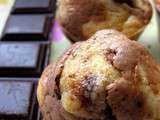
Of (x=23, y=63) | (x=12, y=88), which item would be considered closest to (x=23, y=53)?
(x=23, y=63)

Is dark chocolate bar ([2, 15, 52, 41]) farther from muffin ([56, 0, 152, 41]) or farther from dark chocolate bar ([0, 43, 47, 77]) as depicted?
muffin ([56, 0, 152, 41])

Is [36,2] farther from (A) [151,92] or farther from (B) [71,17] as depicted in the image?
(A) [151,92]

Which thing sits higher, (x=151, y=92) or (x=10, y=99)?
(x=151, y=92)

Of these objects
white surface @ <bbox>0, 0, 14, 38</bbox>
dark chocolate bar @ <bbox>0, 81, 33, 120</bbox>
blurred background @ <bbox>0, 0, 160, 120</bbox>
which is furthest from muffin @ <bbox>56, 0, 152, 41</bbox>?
white surface @ <bbox>0, 0, 14, 38</bbox>

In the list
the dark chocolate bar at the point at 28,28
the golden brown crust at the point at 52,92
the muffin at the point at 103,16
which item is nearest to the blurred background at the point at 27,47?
the dark chocolate bar at the point at 28,28

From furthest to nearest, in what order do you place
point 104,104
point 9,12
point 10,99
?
point 9,12 → point 10,99 → point 104,104

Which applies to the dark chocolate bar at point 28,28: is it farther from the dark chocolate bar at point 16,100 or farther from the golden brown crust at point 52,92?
the golden brown crust at point 52,92

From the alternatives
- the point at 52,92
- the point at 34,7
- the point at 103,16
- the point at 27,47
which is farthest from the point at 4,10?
the point at 52,92
